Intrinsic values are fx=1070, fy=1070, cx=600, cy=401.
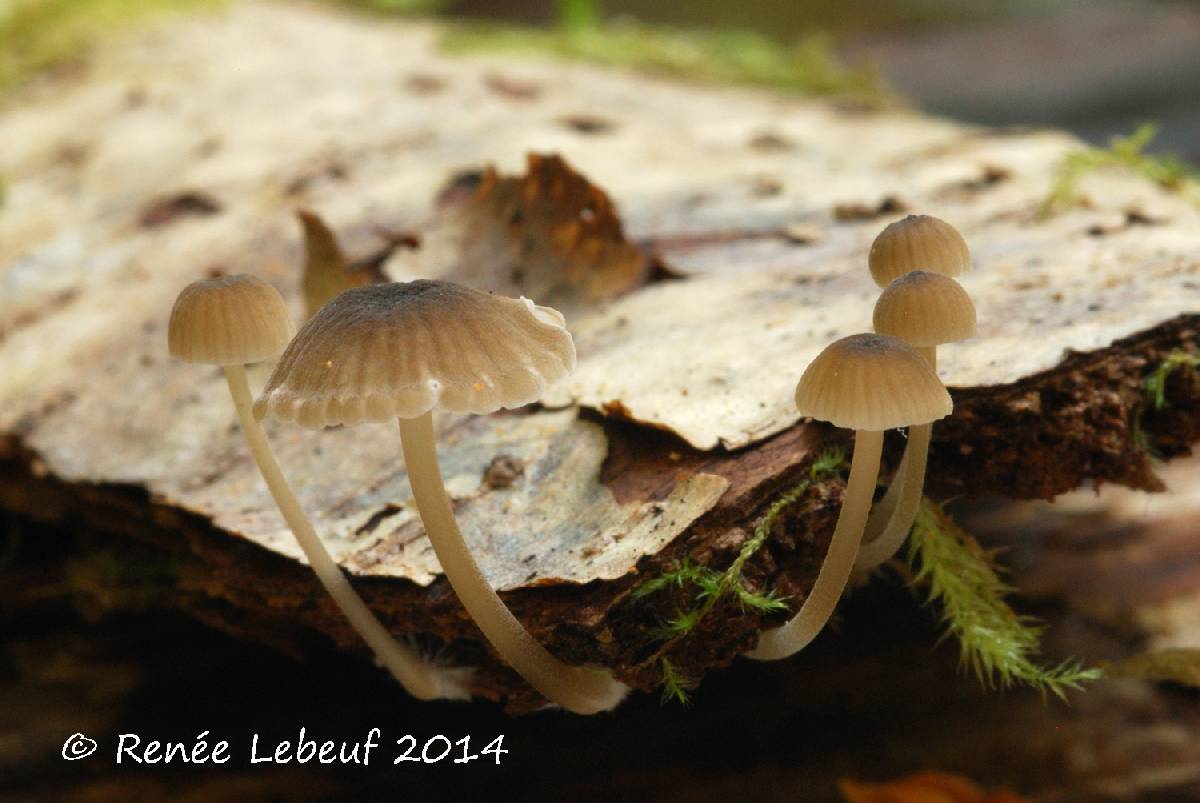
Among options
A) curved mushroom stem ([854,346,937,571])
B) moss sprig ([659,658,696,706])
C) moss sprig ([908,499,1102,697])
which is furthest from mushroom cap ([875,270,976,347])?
moss sprig ([659,658,696,706])

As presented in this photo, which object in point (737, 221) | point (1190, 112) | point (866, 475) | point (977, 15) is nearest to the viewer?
point (866, 475)

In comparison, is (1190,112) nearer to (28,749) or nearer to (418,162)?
(418,162)

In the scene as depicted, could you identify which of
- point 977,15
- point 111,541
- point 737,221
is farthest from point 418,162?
point 977,15

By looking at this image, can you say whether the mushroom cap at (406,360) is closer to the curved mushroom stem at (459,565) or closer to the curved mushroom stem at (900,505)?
the curved mushroom stem at (459,565)

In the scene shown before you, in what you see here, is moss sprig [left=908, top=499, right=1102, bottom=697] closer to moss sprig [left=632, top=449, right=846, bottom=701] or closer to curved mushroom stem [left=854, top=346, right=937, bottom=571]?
curved mushroom stem [left=854, top=346, right=937, bottom=571]

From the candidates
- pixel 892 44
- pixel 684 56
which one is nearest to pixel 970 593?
pixel 684 56
